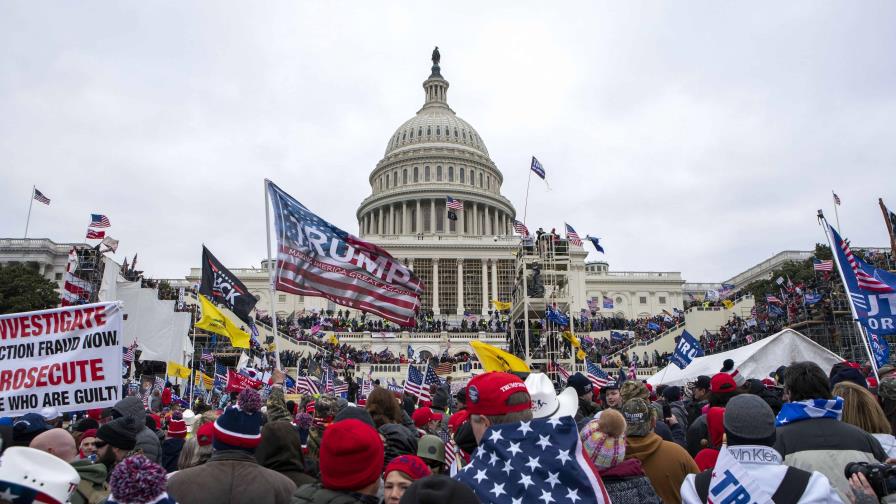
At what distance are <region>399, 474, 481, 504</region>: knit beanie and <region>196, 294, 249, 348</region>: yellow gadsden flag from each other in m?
15.2

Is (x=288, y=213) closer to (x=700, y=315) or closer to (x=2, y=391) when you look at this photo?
(x=2, y=391)

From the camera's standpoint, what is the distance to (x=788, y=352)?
1340cm

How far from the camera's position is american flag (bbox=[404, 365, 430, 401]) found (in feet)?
46.6

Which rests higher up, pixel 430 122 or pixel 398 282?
pixel 430 122

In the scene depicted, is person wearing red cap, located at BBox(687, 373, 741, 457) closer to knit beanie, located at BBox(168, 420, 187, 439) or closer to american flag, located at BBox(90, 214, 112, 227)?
knit beanie, located at BBox(168, 420, 187, 439)

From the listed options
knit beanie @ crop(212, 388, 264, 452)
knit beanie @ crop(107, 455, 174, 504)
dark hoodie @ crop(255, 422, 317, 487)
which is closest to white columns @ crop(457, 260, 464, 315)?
dark hoodie @ crop(255, 422, 317, 487)

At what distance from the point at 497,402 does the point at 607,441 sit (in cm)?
104

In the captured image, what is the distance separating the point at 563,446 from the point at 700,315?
51716 mm

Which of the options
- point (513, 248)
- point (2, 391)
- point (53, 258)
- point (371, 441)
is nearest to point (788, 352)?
point (371, 441)

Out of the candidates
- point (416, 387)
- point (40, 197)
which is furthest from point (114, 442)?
point (40, 197)

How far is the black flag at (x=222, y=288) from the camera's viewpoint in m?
16.5

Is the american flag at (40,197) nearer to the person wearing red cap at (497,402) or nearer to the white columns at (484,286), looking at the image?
the white columns at (484,286)

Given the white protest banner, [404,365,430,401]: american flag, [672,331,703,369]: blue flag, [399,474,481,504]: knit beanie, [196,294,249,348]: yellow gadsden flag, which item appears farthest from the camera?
[672,331,703,369]: blue flag

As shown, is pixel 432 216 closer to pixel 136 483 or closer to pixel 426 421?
pixel 426 421
